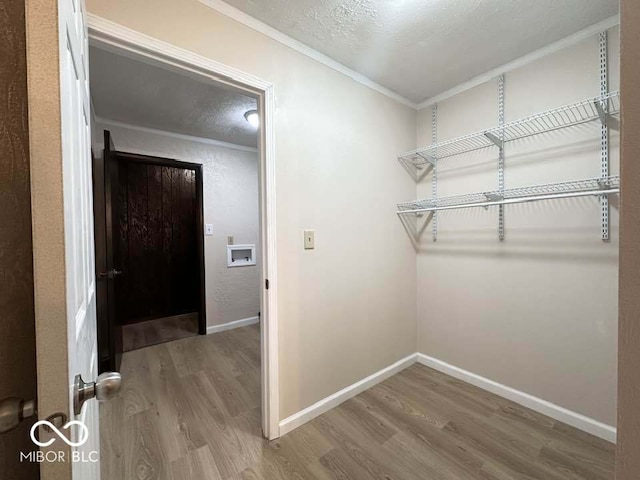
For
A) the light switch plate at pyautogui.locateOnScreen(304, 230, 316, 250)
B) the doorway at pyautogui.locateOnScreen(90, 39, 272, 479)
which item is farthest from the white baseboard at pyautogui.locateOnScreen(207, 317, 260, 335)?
the light switch plate at pyautogui.locateOnScreen(304, 230, 316, 250)

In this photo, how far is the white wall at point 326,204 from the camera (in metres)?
1.42

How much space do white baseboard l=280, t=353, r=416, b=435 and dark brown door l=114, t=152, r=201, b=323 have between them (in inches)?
86.5

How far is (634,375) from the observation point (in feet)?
1.27

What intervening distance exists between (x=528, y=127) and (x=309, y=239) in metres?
1.61

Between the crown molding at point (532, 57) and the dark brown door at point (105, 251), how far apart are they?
271 centimetres

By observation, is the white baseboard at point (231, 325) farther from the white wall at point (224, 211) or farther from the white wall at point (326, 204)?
the white wall at point (326, 204)

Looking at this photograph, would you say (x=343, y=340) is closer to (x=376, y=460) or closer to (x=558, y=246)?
(x=376, y=460)

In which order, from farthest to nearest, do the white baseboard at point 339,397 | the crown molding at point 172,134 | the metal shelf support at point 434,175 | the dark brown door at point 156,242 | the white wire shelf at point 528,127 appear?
the dark brown door at point 156,242 < the crown molding at point 172,134 < the metal shelf support at point 434,175 < the white baseboard at point 339,397 < the white wire shelf at point 528,127

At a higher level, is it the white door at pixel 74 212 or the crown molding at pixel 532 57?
the crown molding at pixel 532 57

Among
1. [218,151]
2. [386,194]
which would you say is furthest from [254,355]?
[218,151]

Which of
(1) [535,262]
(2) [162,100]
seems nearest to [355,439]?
(1) [535,262]

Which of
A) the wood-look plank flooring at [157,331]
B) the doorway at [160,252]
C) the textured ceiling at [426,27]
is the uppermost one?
the textured ceiling at [426,27]

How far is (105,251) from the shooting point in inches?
80.2

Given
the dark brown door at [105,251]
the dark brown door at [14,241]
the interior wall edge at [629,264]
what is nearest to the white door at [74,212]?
the dark brown door at [14,241]
